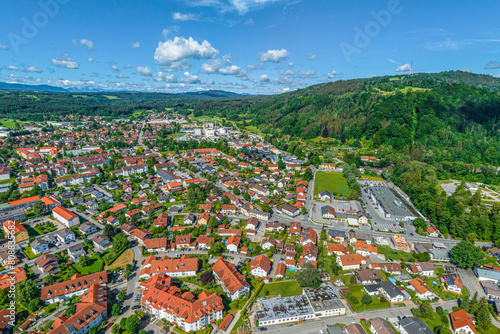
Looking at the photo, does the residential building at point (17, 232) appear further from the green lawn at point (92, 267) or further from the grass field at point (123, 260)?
the grass field at point (123, 260)

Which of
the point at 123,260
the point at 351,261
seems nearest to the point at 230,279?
the point at 123,260

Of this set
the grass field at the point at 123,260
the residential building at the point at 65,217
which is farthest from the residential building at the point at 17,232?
the grass field at the point at 123,260

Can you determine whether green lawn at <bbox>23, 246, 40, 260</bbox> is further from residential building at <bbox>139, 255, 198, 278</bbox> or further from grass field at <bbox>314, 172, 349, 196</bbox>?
grass field at <bbox>314, 172, 349, 196</bbox>

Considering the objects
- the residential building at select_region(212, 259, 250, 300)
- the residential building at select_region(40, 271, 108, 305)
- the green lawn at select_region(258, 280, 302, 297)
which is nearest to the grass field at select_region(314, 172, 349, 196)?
the green lawn at select_region(258, 280, 302, 297)

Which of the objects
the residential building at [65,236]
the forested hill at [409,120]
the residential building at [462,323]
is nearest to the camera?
the residential building at [462,323]

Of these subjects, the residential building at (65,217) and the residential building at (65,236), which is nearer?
the residential building at (65,236)

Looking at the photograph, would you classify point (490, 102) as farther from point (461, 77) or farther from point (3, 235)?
point (3, 235)
